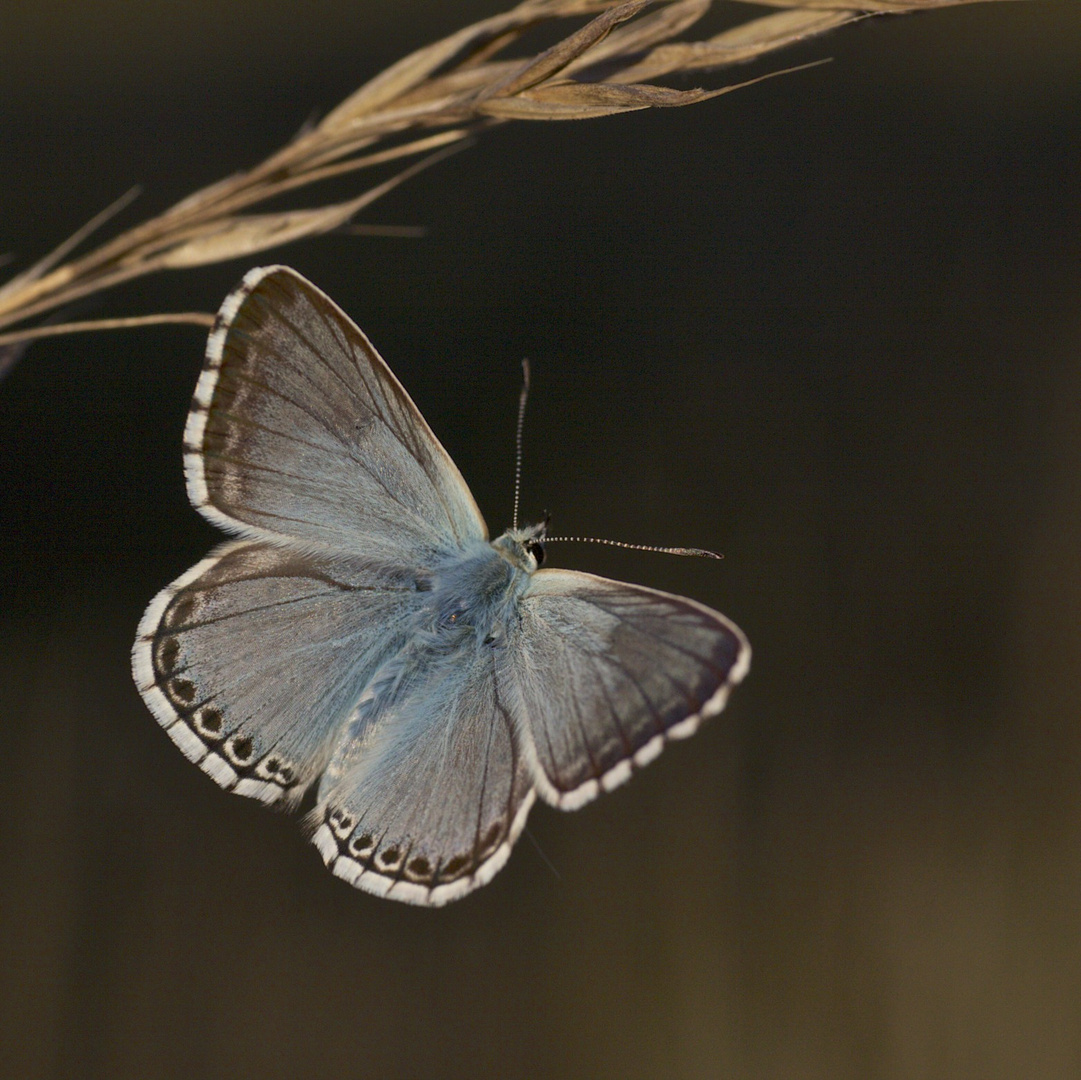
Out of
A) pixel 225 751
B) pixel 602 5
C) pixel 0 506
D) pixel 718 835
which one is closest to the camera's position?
pixel 602 5

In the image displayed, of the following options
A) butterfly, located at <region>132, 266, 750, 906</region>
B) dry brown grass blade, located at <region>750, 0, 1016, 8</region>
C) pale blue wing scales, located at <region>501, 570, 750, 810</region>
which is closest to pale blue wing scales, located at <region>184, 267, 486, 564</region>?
butterfly, located at <region>132, 266, 750, 906</region>

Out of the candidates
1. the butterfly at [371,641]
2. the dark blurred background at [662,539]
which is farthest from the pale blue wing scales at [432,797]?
the dark blurred background at [662,539]

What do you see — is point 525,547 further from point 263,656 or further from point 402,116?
point 402,116

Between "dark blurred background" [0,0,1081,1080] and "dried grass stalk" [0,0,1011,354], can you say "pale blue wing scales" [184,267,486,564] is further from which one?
"dark blurred background" [0,0,1081,1080]

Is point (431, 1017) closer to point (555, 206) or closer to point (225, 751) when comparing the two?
point (225, 751)

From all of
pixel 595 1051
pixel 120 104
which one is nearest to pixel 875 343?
pixel 595 1051
